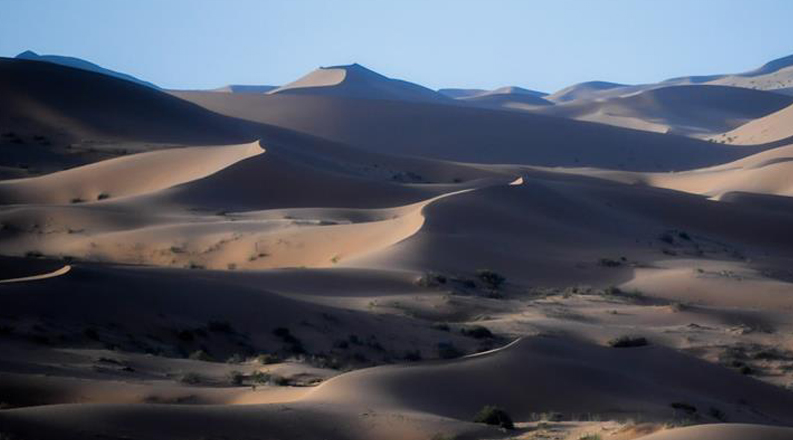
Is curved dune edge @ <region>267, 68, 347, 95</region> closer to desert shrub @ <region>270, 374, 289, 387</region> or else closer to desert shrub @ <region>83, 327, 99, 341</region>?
desert shrub @ <region>83, 327, 99, 341</region>

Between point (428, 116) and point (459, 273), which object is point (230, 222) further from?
point (428, 116)

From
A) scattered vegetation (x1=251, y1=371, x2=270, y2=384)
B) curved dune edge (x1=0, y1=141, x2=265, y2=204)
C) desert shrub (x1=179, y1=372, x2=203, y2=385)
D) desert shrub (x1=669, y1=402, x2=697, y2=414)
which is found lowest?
desert shrub (x1=669, y1=402, x2=697, y2=414)

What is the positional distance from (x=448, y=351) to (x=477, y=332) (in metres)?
1.69

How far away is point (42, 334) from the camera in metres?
14.6

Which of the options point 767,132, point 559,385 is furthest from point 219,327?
point 767,132

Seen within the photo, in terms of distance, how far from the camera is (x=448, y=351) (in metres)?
17.2

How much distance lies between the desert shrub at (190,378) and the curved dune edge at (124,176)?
2362 centimetres

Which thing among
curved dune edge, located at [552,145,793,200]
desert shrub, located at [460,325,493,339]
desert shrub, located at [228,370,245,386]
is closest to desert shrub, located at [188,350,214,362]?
desert shrub, located at [228,370,245,386]

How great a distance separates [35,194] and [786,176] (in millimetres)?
32868

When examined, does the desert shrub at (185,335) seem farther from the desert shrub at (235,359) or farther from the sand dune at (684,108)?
the sand dune at (684,108)

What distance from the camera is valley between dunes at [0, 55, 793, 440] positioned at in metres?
11.1

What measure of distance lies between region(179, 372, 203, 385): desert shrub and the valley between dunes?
0.04 metres

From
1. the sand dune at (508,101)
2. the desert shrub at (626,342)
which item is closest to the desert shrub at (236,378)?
the desert shrub at (626,342)

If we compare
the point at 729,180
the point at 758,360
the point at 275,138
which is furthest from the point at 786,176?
the point at 758,360
